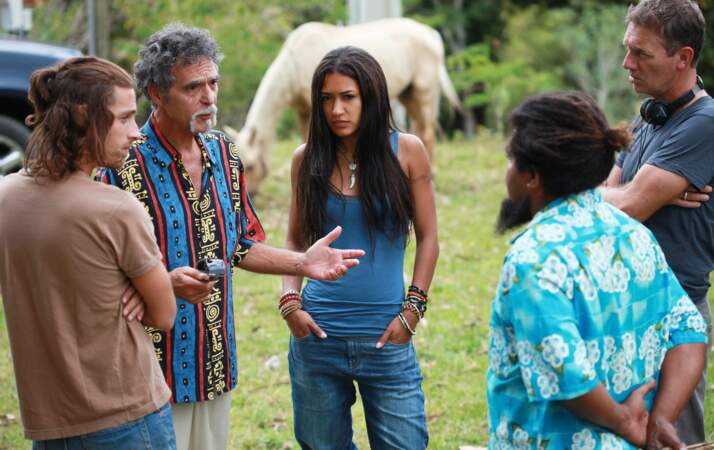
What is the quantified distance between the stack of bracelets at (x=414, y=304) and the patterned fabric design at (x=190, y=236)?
627 mm

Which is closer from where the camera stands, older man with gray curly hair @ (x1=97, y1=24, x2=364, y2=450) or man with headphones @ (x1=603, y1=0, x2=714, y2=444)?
older man with gray curly hair @ (x1=97, y1=24, x2=364, y2=450)

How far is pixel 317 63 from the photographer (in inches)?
439

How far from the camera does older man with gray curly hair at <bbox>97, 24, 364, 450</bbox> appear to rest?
9.91 ft

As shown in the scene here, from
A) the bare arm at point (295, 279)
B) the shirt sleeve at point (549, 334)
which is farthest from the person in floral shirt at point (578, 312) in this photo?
the bare arm at point (295, 279)

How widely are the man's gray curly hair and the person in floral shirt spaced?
1.20 m

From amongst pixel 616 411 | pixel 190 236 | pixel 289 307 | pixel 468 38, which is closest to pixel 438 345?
pixel 289 307

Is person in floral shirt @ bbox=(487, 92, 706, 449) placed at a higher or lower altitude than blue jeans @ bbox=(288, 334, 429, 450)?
higher

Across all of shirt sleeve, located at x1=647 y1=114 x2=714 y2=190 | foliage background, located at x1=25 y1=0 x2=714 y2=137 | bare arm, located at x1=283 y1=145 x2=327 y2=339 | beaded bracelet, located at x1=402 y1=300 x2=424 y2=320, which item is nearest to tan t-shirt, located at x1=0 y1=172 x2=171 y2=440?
bare arm, located at x1=283 y1=145 x2=327 y2=339

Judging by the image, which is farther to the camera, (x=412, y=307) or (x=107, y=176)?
(x=412, y=307)

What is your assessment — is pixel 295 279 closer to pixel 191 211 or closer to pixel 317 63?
pixel 191 211

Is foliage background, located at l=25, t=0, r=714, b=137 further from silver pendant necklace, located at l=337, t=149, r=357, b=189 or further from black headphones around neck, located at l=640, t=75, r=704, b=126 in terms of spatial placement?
silver pendant necklace, located at l=337, t=149, r=357, b=189

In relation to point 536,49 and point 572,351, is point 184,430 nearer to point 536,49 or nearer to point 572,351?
point 572,351

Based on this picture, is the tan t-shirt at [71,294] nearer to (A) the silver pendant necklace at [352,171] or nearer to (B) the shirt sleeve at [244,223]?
(B) the shirt sleeve at [244,223]

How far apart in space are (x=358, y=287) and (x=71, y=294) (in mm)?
1195
